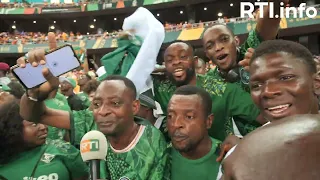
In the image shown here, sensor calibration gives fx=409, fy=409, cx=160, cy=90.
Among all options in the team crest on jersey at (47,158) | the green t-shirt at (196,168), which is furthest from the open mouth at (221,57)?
the team crest on jersey at (47,158)

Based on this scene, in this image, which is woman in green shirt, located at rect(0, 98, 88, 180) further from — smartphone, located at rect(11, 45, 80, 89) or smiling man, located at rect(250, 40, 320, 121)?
smiling man, located at rect(250, 40, 320, 121)

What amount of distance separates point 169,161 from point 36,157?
627 millimetres

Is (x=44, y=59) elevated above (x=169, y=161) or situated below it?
above

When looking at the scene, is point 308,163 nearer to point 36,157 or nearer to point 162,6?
point 36,157

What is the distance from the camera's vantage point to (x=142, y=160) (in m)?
1.77

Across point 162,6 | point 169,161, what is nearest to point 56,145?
point 169,161

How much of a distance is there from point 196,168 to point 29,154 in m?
0.79

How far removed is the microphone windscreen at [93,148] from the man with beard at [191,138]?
543mm

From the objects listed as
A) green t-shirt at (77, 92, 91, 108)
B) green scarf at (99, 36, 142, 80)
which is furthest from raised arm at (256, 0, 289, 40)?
green t-shirt at (77, 92, 91, 108)

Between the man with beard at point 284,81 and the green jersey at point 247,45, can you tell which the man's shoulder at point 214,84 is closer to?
the green jersey at point 247,45

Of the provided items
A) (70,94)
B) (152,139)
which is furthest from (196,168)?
(70,94)

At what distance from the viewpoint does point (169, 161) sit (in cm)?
186

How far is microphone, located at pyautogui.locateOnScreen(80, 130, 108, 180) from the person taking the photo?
120 cm

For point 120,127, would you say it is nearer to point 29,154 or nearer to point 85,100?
point 29,154
